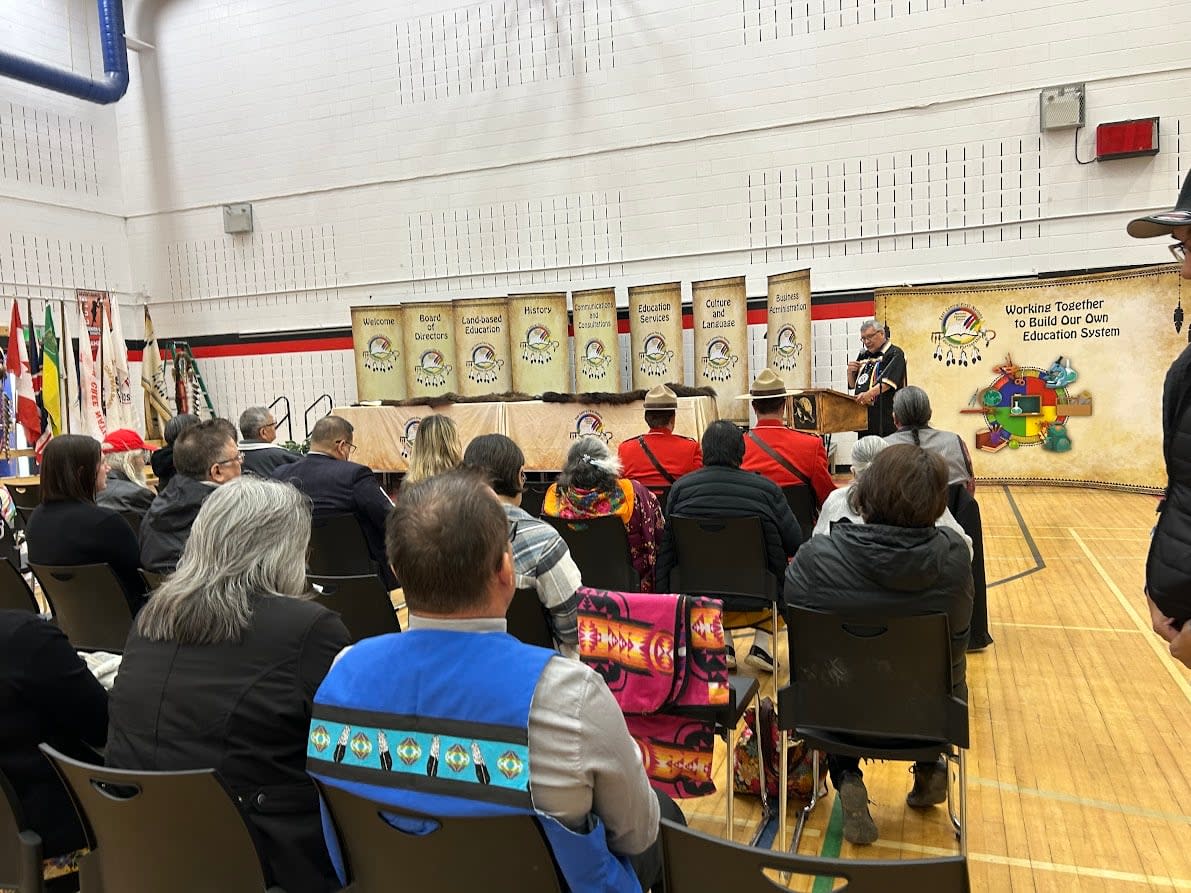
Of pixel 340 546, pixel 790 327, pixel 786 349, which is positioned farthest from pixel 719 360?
pixel 340 546

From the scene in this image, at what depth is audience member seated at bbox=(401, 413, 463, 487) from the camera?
360cm

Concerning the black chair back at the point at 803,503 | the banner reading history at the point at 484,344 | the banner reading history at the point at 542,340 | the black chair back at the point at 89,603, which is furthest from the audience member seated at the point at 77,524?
the banner reading history at the point at 484,344

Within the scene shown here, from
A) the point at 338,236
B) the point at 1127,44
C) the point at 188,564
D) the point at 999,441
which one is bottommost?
the point at 999,441

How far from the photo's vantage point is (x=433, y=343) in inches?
390

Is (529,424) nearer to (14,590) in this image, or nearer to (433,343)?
(433,343)

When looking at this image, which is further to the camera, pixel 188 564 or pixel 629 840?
pixel 188 564

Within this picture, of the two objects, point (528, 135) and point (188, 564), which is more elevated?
point (528, 135)

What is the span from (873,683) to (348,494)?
8.69 feet

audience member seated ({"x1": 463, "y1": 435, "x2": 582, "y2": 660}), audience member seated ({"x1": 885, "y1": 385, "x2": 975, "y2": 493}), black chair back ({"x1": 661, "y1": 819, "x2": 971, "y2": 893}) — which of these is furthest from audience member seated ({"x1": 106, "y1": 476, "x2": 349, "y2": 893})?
audience member seated ({"x1": 885, "y1": 385, "x2": 975, "y2": 493})

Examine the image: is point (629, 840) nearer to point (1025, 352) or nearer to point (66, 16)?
point (1025, 352)

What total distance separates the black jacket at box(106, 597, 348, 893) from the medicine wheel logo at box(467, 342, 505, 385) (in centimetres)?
834

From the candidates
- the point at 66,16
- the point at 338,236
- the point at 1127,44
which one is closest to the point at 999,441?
the point at 1127,44

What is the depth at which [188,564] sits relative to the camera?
1.59m

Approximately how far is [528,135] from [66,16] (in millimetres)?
7160
